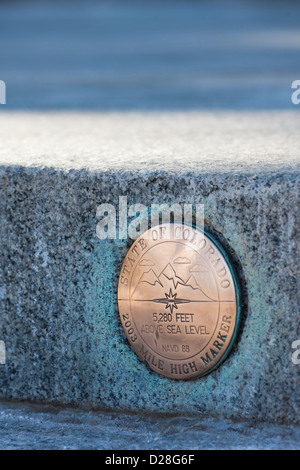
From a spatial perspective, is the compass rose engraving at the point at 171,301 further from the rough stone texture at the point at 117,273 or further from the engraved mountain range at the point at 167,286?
the rough stone texture at the point at 117,273

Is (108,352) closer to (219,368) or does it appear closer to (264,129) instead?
(219,368)

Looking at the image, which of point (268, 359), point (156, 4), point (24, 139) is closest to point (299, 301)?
point (268, 359)

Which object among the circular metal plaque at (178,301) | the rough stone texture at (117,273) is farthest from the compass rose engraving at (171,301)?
the rough stone texture at (117,273)

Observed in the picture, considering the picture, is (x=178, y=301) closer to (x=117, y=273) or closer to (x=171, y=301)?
(x=171, y=301)

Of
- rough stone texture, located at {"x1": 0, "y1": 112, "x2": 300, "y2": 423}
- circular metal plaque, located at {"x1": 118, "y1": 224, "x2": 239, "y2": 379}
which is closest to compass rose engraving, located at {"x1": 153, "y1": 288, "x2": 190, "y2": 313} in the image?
circular metal plaque, located at {"x1": 118, "y1": 224, "x2": 239, "y2": 379}

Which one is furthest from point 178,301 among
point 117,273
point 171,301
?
point 117,273
